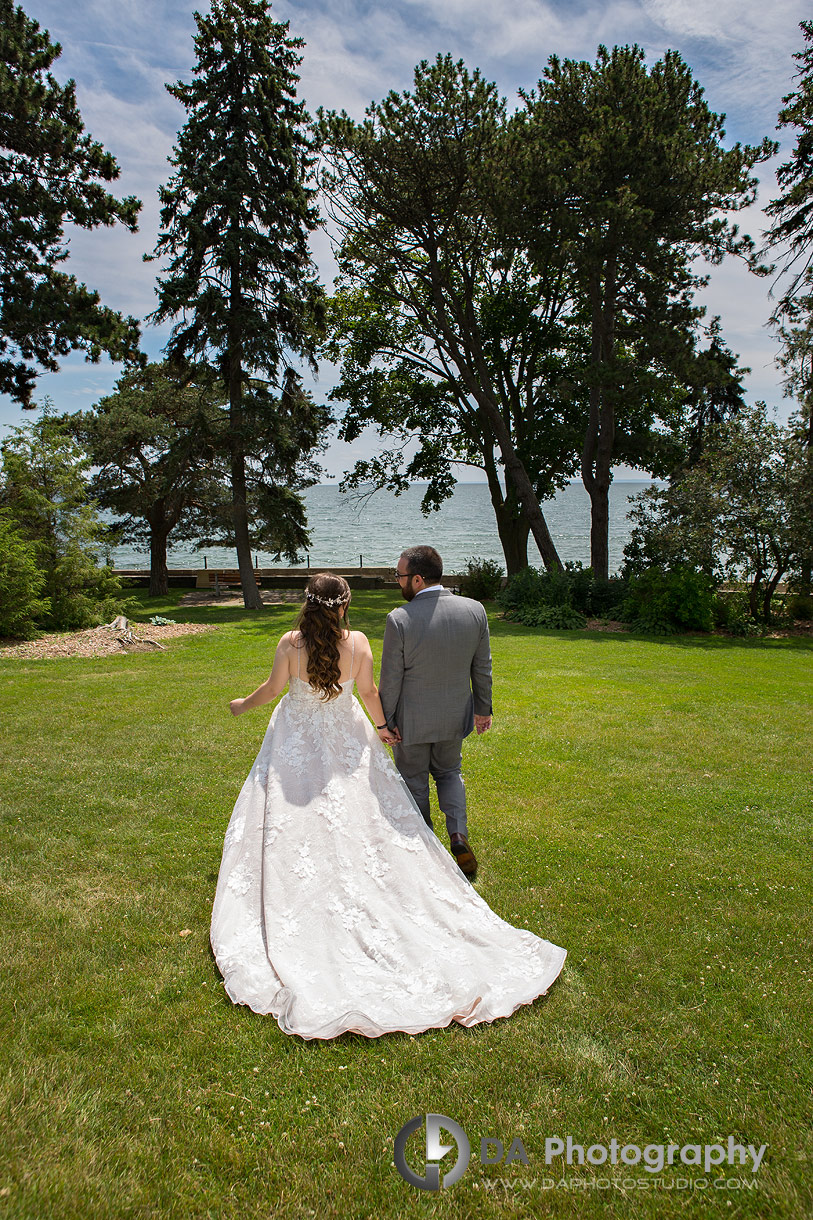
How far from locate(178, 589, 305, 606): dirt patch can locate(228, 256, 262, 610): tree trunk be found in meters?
2.15

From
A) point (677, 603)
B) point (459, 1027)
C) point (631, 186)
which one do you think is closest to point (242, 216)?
point (631, 186)

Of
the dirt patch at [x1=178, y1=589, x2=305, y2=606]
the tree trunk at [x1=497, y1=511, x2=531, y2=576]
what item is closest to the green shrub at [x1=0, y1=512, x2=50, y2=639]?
the dirt patch at [x1=178, y1=589, x2=305, y2=606]

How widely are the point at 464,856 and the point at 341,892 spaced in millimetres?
1140

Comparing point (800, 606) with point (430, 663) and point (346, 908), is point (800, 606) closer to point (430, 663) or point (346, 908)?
point (430, 663)

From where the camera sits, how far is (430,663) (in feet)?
15.1

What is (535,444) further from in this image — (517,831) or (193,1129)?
(193,1129)

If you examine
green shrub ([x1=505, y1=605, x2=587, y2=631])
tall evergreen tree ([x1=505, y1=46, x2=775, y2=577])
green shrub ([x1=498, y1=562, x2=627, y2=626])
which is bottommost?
green shrub ([x1=505, y1=605, x2=587, y2=631])

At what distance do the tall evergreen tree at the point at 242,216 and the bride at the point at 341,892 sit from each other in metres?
17.7

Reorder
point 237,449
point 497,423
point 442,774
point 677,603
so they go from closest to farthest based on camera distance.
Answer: point 442,774 < point 677,603 < point 497,423 < point 237,449

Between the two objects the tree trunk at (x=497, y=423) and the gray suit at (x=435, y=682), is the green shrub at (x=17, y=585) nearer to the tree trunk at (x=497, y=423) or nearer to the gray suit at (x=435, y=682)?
the gray suit at (x=435, y=682)

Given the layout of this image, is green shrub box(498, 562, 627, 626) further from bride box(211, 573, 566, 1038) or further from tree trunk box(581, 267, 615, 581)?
bride box(211, 573, 566, 1038)

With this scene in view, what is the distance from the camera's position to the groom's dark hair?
461cm

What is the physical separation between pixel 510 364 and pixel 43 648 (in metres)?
19.8

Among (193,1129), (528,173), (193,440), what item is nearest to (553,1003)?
(193,1129)
